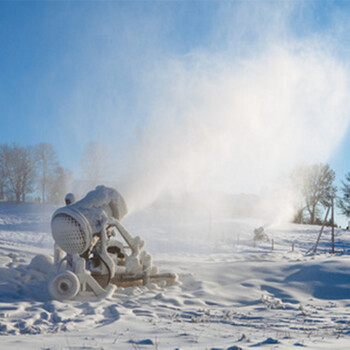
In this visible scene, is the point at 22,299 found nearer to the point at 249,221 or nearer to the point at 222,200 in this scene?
the point at 249,221

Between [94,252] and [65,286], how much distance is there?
122 centimetres

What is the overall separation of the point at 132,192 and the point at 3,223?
19925 mm

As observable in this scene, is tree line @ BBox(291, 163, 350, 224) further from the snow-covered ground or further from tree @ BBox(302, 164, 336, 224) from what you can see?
the snow-covered ground

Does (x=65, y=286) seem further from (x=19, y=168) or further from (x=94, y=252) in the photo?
(x=19, y=168)

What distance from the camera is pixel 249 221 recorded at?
1499 inches

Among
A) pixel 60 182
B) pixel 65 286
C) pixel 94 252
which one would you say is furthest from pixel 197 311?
pixel 60 182

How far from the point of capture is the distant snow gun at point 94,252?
7.11 meters

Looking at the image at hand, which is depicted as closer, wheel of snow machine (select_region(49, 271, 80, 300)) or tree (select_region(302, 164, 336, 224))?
wheel of snow machine (select_region(49, 271, 80, 300))

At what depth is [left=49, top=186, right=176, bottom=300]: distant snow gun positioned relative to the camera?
7105 mm

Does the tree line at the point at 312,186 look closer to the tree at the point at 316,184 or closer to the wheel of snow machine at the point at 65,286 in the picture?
the tree at the point at 316,184

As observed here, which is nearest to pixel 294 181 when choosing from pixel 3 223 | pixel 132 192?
pixel 3 223

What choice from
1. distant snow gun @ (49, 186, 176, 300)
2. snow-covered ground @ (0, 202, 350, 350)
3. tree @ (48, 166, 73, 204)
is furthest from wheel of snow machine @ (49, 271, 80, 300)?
tree @ (48, 166, 73, 204)

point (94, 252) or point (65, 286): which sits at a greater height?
point (94, 252)

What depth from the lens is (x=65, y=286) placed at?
6.78 metres
